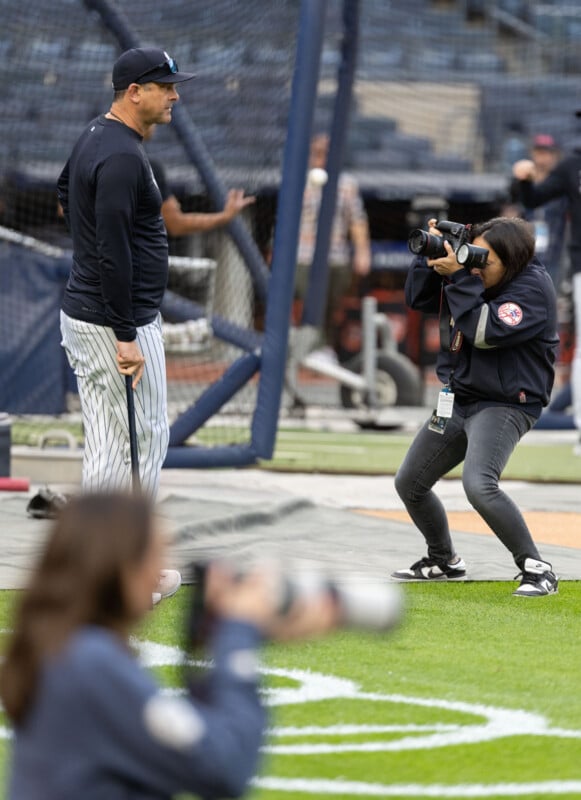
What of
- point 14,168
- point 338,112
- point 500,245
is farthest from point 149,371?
point 338,112

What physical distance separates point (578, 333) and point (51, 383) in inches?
143

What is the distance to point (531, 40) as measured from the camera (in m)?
17.6

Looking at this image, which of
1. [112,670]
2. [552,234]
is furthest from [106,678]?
[552,234]

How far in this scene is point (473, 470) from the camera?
6336 millimetres

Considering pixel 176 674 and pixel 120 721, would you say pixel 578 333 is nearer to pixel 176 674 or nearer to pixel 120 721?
pixel 176 674

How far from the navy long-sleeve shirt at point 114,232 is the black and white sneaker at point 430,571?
4.99 feet

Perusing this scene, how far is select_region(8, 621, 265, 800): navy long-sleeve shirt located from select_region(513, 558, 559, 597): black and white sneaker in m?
3.91

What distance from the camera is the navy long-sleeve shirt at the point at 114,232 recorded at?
570cm

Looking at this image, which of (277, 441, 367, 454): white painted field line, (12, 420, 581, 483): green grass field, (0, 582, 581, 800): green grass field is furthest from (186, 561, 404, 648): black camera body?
(277, 441, 367, 454): white painted field line

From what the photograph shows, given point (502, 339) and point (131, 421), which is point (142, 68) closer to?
point (131, 421)

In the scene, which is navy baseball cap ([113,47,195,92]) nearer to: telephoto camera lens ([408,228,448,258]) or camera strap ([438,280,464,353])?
telephoto camera lens ([408,228,448,258])

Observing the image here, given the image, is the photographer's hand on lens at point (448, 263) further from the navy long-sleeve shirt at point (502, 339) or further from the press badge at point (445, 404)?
the press badge at point (445, 404)

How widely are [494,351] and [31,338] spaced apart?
17.8ft

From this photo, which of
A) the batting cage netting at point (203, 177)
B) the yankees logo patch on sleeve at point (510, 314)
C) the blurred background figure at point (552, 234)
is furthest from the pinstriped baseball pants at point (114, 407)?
the blurred background figure at point (552, 234)
